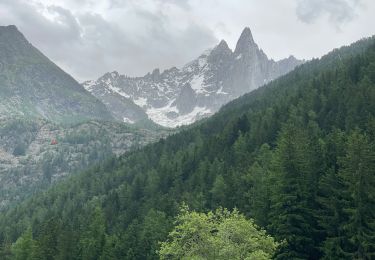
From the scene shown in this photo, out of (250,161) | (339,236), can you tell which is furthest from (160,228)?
(339,236)

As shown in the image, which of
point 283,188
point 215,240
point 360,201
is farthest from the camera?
point 283,188

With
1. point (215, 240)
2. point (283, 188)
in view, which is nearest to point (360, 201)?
point (283, 188)

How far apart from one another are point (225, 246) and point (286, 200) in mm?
16761

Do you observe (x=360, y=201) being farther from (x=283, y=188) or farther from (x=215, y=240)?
(x=215, y=240)

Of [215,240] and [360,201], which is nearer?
[215,240]

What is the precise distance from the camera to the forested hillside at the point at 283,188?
5081 cm

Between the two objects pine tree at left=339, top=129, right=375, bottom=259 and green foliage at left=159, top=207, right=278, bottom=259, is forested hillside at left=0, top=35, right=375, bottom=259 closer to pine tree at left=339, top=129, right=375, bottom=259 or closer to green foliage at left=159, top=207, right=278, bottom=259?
pine tree at left=339, top=129, right=375, bottom=259

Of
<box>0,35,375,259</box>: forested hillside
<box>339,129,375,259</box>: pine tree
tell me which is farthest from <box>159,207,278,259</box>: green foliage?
<box>0,35,375,259</box>: forested hillside

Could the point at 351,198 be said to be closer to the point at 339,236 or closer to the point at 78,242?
the point at 339,236

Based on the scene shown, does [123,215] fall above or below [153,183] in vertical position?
below

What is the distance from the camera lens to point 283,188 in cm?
5650

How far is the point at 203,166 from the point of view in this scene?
146625mm

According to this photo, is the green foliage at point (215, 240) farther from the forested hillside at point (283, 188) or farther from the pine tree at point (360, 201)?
the forested hillside at point (283, 188)

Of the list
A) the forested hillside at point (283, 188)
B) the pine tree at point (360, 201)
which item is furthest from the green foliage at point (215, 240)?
the forested hillside at point (283, 188)
